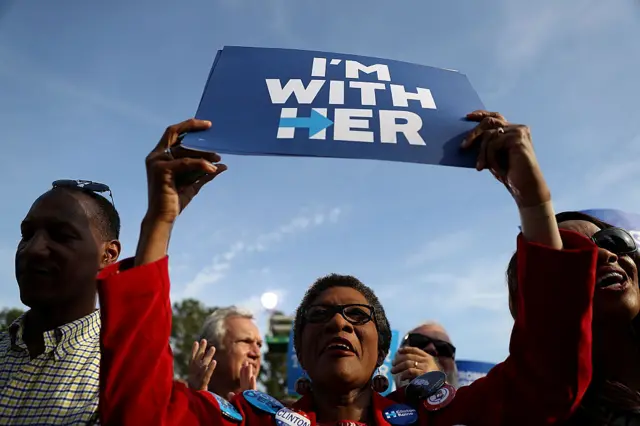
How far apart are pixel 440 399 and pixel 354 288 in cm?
63

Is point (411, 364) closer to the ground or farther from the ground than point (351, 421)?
farther from the ground

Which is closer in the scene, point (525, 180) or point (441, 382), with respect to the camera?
point (525, 180)

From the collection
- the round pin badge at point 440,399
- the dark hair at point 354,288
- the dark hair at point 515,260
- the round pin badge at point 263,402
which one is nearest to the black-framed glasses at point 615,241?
the dark hair at point 515,260

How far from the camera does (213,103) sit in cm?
226

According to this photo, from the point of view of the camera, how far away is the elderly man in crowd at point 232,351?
4383mm

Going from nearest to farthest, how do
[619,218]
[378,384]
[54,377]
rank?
[54,377] → [378,384] → [619,218]

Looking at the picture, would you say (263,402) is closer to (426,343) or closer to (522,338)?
(522,338)

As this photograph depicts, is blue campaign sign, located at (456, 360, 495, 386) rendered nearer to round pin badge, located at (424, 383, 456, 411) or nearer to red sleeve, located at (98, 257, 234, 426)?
round pin badge, located at (424, 383, 456, 411)

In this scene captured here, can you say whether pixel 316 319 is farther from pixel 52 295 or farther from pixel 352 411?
pixel 52 295

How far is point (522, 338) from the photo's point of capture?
1.98m

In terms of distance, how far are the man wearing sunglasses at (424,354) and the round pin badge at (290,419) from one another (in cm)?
122

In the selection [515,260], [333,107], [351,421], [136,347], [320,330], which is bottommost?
[351,421]

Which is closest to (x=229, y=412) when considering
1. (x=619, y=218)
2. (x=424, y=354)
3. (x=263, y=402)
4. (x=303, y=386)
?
(x=263, y=402)

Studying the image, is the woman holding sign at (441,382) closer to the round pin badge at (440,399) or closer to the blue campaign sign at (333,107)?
the round pin badge at (440,399)
